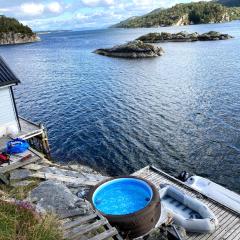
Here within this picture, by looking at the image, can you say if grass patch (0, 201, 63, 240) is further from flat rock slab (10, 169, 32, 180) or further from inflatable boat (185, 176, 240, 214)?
inflatable boat (185, 176, 240, 214)

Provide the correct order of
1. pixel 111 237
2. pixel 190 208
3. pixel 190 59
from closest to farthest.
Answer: pixel 111 237 < pixel 190 208 < pixel 190 59

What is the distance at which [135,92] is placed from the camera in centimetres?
5034

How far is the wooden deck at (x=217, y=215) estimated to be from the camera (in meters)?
15.8

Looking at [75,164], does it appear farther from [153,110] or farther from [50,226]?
[50,226]

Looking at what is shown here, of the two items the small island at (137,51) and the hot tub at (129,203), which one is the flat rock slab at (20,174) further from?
the small island at (137,51)

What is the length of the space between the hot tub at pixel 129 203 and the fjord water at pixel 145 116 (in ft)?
32.3

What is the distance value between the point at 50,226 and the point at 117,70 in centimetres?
6412

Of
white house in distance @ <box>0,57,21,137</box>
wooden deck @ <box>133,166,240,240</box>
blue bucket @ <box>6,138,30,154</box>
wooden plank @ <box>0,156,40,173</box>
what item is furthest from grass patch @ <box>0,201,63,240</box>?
white house in distance @ <box>0,57,21,137</box>

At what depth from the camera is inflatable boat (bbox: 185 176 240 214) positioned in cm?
1966

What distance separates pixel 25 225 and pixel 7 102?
16894 mm

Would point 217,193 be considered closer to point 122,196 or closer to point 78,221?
point 122,196

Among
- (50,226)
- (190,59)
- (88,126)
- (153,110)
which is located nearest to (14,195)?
(50,226)

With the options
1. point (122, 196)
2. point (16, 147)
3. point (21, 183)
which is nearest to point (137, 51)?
point (16, 147)

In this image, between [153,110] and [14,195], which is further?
[153,110]
